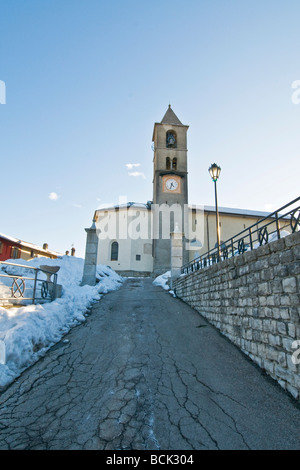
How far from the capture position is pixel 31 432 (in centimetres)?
Result: 329

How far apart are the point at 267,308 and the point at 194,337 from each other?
9.20ft

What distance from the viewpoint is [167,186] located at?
30.1 metres

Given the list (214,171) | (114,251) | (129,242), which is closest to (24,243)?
(114,251)

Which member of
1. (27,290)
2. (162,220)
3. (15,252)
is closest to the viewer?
(27,290)

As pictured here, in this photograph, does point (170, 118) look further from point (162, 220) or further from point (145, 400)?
point (145, 400)

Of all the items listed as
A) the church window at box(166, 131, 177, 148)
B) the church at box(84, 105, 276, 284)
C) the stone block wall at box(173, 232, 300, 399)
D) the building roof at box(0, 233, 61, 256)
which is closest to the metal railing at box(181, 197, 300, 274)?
the stone block wall at box(173, 232, 300, 399)

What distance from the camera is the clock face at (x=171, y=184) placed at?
30.1m

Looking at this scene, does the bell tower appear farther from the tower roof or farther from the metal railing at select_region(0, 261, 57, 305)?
the metal railing at select_region(0, 261, 57, 305)

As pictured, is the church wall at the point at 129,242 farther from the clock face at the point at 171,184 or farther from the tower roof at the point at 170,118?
the tower roof at the point at 170,118

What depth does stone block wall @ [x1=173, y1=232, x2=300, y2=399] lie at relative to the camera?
404 centimetres

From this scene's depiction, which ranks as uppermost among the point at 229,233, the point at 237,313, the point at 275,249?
the point at 229,233

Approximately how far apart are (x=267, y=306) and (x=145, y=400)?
2882 mm
